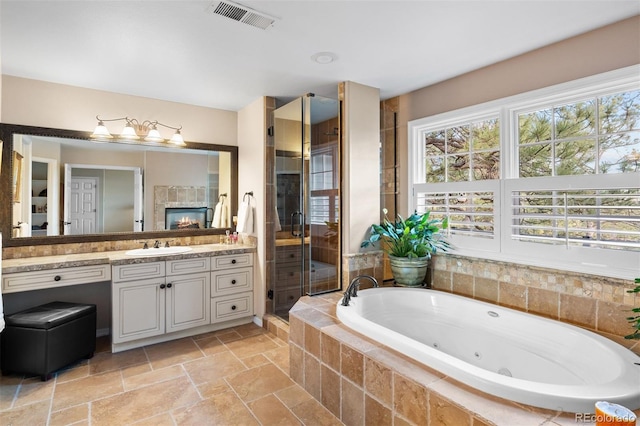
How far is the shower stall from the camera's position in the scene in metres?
3.18

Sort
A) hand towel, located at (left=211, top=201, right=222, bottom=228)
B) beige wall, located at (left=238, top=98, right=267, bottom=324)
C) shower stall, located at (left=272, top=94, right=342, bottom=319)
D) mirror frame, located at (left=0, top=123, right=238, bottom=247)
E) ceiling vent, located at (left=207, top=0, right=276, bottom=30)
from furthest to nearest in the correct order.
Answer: hand towel, located at (left=211, top=201, right=222, bottom=228)
beige wall, located at (left=238, top=98, right=267, bottom=324)
shower stall, located at (left=272, top=94, right=342, bottom=319)
mirror frame, located at (left=0, top=123, right=238, bottom=247)
ceiling vent, located at (left=207, top=0, right=276, bottom=30)

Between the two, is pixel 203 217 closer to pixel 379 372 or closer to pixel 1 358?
pixel 1 358

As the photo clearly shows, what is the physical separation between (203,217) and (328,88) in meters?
2.00

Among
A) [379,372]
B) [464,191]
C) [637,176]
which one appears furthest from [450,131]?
[379,372]

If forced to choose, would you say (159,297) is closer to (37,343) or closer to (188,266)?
(188,266)

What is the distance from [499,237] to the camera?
265 centimetres

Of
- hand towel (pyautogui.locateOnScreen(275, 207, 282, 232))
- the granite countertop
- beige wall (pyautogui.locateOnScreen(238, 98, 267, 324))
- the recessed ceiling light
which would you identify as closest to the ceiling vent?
the recessed ceiling light

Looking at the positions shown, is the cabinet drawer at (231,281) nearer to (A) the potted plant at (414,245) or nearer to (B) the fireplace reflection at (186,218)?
(B) the fireplace reflection at (186,218)

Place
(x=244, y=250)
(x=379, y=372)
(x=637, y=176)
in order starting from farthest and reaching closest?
1. (x=244, y=250)
2. (x=637, y=176)
3. (x=379, y=372)

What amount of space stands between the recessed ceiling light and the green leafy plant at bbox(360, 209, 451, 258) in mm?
1473

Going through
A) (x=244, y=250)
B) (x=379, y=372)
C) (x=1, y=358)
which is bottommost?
(x=1, y=358)

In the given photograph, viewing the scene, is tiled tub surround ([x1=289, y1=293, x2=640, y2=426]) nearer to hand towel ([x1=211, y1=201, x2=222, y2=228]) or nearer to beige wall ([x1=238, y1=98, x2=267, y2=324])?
beige wall ([x1=238, y1=98, x2=267, y2=324])

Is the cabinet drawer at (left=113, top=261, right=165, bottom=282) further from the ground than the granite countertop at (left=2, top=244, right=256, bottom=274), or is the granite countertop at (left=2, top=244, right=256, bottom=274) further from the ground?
the granite countertop at (left=2, top=244, right=256, bottom=274)

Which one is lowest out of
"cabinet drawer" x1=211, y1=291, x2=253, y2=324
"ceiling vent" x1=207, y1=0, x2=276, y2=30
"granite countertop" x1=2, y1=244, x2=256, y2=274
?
"cabinet drawer" x1=211, y1=291, x2=253, y2=324
